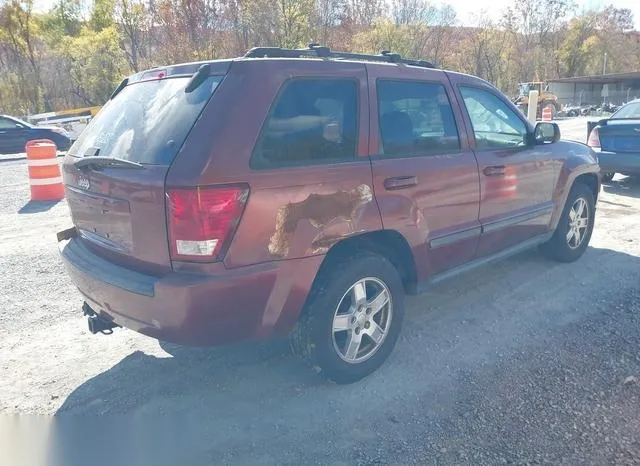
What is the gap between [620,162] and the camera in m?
8.56

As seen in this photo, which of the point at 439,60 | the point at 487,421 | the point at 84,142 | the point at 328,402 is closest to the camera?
the point at 487,421

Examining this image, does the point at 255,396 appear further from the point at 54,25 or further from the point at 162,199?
the point at 54,25

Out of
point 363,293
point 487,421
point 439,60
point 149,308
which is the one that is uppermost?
point 439,60

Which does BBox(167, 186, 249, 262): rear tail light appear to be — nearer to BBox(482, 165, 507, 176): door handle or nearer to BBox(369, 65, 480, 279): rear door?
BBox(369, 65, 480, 279): rear door

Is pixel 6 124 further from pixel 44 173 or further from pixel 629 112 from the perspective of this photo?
pixel 629 112

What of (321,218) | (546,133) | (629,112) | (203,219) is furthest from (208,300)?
(629,112)

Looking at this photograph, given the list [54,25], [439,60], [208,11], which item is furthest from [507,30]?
[54,25]

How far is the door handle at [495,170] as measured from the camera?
13.2 ft

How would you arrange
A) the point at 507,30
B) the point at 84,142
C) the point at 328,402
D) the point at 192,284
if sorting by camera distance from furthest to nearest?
the point at 507,30 < the point at 84,142 < the point at 328,402 < the point at 192,284

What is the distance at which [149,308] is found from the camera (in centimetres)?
267

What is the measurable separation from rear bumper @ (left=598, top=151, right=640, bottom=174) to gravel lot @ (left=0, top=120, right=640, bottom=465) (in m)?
4.70

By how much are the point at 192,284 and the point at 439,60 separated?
4968cm

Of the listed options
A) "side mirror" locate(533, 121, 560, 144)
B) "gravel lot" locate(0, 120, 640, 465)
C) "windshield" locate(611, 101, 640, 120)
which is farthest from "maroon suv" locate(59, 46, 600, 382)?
"windshield" locate(611, 101, 640, 120)

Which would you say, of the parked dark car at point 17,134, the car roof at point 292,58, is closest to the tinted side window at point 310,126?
the car roof at point 292,58
